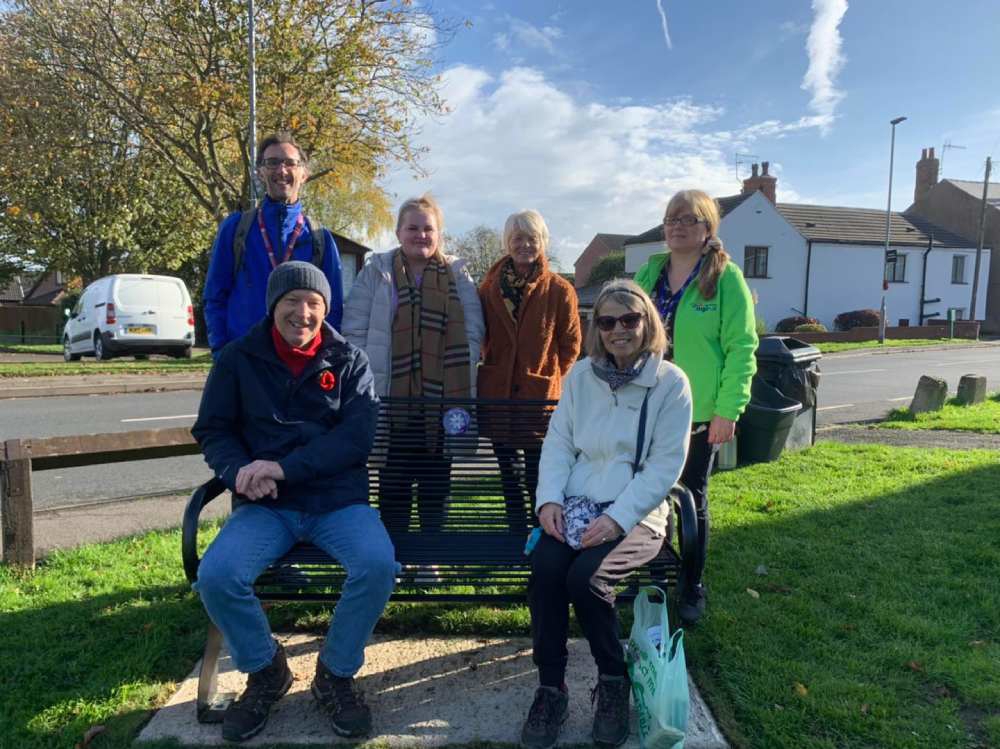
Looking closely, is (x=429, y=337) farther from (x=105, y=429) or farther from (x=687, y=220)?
(x=105, y=429)

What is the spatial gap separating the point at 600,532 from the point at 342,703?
108cm

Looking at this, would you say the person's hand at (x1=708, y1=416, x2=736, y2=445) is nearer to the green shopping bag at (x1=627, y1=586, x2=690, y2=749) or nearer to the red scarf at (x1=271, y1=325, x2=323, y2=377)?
the green shopping bag at (x1=627, y1=586, x2=690, y2=749)

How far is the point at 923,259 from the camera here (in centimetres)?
3859

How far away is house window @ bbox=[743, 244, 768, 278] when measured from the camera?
1395 inches

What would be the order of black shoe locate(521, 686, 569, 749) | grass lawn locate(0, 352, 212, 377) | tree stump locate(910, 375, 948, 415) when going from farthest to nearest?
grass lawn locate(0, 352, 212, 377)
tree stump locate(910, 375, 948, 415)
black shoe locate(521, 686, 569, 749)

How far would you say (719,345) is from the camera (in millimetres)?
3301

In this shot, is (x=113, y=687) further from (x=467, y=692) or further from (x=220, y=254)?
(x=220, y=254)

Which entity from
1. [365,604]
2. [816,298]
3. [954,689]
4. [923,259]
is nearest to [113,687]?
[365,604]

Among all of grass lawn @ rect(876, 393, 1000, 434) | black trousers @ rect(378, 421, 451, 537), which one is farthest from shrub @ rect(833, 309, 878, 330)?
black trousers @ rect(378, 421, 451, 537)

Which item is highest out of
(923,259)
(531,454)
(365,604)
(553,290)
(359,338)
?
(923,259)

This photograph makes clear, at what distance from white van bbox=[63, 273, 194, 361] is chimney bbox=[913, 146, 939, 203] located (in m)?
47.1

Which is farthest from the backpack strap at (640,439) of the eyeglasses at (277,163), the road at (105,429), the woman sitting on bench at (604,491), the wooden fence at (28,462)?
the road at (105,429)

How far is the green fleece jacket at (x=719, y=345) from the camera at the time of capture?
3.22m

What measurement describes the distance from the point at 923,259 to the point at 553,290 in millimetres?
42192
